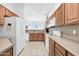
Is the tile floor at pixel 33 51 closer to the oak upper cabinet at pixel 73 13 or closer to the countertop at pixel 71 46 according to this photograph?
the countertop at pixel 71 46

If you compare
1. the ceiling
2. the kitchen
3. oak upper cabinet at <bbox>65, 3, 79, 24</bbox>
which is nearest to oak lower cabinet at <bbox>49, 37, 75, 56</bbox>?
the kitchen

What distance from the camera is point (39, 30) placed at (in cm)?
893

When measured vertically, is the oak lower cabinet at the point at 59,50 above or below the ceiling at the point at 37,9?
below

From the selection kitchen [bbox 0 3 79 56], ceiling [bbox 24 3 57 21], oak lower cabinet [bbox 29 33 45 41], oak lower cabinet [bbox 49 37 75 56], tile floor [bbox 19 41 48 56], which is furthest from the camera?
oak lower cabinet [bbox 29 33 45 41]

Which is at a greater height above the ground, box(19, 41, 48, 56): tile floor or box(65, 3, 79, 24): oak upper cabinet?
box(65, 3, 79, 24): oak upper cabinet

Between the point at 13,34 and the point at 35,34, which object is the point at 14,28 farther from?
the point at 35,34

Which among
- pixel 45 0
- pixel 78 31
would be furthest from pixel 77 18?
pixel 45 0

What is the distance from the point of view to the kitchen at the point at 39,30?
2021 millimetres

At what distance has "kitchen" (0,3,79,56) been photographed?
6.63 feet

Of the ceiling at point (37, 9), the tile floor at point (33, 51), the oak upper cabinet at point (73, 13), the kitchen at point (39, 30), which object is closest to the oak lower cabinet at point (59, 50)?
the kitchen at point (39, 30)

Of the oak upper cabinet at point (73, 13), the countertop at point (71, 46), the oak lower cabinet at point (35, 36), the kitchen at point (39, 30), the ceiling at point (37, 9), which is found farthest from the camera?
the oak lower cabinet at point (35, 36)

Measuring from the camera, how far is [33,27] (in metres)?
8.95

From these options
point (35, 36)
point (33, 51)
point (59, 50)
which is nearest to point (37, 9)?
point (33, 51)

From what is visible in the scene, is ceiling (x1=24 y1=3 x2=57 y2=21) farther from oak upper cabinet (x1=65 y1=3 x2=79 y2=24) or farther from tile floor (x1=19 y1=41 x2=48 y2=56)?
oak upper cabinet (x1=65 y1=3 x2=79 y2=24)
